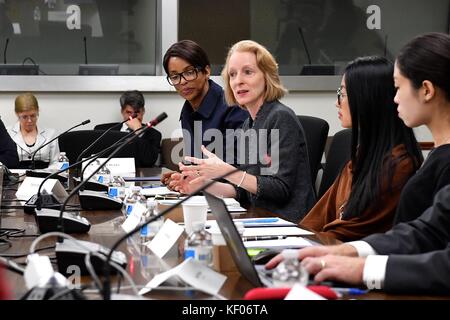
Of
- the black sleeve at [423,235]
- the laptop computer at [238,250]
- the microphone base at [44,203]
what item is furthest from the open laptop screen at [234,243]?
the microphone base at [44,203]

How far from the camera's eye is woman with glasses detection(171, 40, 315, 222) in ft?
9.49

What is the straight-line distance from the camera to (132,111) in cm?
577

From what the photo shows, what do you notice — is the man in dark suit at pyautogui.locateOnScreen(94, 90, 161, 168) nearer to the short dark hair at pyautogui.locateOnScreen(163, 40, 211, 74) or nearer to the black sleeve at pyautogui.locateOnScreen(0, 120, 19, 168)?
the black sleeve at pyautogui.locateOnScreen(0, 120, 19, 168)

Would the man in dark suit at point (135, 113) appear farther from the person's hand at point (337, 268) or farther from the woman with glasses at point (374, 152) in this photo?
the person's hand at point (337, 268)

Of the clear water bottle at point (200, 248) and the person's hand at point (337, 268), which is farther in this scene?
the clear water bottle at point (200, 248)

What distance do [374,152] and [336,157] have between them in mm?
858

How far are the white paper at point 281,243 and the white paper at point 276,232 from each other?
0.34ft

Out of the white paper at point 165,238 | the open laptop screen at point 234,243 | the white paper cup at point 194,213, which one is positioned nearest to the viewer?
the open laptop screen at point 234,243

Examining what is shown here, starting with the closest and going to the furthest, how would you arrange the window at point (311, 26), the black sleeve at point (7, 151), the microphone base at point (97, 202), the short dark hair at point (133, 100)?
the microphone base at point (97, 202) → the black sleeve at point (7, 151) → the short dark hair at point (133, 100) → the window at point (311, 26)

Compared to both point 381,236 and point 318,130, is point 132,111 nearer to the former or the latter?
point 318,130

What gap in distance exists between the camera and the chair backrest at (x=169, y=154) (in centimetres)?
572

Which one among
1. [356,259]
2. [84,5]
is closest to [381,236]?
→ [356,259]

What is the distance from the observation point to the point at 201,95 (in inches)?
151
